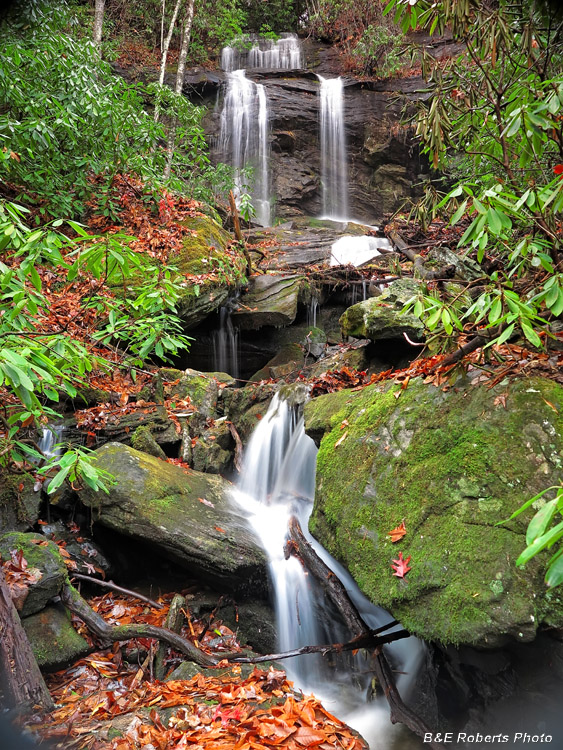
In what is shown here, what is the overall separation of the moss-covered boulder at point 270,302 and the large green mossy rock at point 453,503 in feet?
18.1

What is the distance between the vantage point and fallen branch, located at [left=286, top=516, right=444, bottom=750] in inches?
118

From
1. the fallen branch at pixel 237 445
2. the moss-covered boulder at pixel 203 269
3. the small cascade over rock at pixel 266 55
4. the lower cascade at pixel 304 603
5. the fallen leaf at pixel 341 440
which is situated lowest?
the lower cascade at pixel 304 603

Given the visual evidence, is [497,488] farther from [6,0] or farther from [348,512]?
[6,0]

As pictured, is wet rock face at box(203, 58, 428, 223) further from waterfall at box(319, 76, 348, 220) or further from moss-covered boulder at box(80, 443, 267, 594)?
moss-covered boulder at box(80, 443, 267, 594)

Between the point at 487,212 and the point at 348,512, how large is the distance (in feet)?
7.29

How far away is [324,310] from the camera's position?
10141 mm

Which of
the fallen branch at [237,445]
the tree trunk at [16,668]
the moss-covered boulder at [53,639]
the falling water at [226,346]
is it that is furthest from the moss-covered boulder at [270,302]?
the tree trunk at [16,668]

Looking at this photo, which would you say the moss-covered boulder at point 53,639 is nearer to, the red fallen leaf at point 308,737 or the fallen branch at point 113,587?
the fallen branch at point 113,587

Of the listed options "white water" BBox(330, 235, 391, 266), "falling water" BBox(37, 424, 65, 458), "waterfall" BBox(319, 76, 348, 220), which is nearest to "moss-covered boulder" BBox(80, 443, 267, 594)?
"falling water" BBox(37, 424, 65, 458)

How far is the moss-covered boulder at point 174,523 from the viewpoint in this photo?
164 inches

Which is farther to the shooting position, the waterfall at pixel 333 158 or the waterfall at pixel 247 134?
the waterfall at pixel 333 158

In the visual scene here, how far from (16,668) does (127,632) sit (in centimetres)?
95

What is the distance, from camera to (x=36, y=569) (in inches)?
134

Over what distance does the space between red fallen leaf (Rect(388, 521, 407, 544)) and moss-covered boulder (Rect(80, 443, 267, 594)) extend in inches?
69.7
